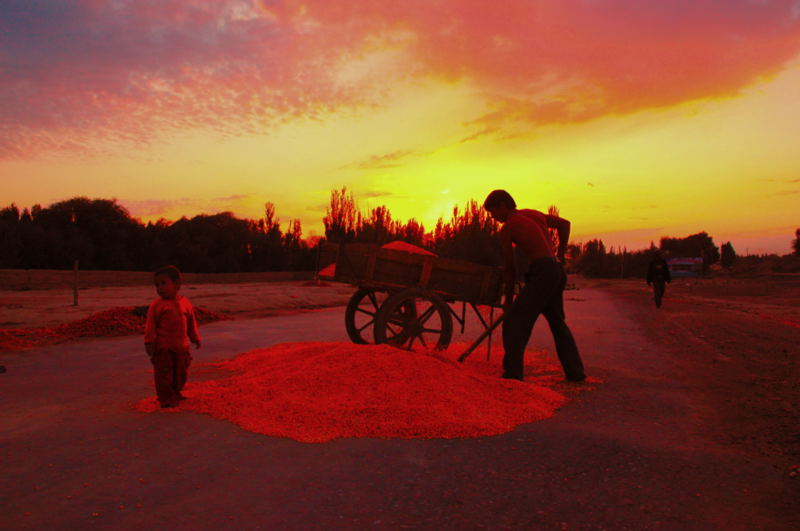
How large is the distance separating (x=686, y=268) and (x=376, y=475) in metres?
80.6

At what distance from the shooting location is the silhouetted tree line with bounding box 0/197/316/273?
4625cm

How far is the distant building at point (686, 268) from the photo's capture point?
7012cm

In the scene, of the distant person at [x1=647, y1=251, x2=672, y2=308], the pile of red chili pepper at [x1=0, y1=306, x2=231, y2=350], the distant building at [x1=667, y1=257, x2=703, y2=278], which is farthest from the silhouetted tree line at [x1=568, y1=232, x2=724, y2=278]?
the pile of red chili pepper at [x1=0, y1=306, x2=231, y2=350]

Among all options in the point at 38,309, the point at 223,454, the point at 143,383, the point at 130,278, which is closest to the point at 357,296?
the point at 143,383

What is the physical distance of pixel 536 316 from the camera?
6.50 m

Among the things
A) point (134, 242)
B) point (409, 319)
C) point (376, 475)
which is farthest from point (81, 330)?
point (134, 242)

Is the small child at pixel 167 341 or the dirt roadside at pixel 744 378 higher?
the small child at pixel 167 341

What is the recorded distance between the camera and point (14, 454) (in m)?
3.92

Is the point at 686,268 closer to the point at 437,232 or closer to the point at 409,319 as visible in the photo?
the point at 437,232

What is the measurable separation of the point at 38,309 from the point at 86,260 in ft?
120

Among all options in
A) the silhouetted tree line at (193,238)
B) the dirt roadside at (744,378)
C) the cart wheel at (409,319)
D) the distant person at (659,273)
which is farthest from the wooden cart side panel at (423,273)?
the silhouetted tree line at (193,238)

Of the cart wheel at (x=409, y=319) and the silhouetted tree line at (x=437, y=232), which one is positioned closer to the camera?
the cart wheel at (x=409, y=319)

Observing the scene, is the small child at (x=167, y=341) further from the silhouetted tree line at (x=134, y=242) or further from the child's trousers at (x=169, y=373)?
the silhouetted tree line at (x=134, y=242)

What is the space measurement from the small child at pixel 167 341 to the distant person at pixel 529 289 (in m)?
3.24
